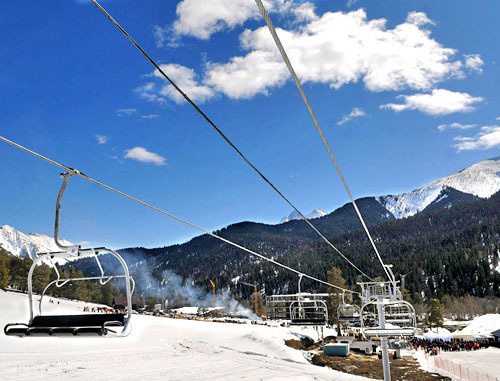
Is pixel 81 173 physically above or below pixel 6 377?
above

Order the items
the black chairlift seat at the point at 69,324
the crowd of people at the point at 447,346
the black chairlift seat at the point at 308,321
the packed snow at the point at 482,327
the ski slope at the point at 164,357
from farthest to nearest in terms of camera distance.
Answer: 1. the packed snow at the point at 482,327
2. the crowd of people at the point at 447,346
3. the ski slope at the point at 164,357
4. the black chairlift seat at the point at 308,321
5. the black chairlift seat at the point at 69,324

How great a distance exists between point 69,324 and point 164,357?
4070 centimetres

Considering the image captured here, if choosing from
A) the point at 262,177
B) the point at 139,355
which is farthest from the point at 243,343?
the point at 262,177

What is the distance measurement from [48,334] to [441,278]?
17535 cm

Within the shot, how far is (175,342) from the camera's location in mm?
53000

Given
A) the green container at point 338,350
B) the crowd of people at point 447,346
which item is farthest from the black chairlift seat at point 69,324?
the crowd of people at point 447,346

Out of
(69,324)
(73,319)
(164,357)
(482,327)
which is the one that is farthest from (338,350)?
(69,324)

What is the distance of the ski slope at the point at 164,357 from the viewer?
34.9m

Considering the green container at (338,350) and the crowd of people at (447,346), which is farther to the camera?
the crowd of people at (447,346)

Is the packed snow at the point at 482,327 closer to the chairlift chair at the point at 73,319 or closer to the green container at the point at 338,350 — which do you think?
the green container at the point at 338,350

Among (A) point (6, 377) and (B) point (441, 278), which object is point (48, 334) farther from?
(B) point (441, 278)

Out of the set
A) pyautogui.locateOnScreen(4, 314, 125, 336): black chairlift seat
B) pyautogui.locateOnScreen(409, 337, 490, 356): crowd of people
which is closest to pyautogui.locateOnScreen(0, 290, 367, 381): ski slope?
pyautogui.locateOnScreen(409, 337, 490, 356): crowd of people

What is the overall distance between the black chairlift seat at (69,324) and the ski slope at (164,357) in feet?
82.5

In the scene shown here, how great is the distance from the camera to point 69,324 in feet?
23.5
